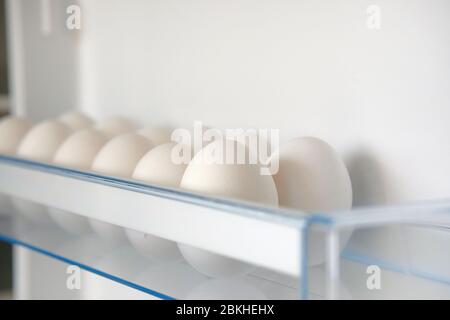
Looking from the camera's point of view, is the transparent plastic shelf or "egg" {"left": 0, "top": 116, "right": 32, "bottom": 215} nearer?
the transparent plastic shelf

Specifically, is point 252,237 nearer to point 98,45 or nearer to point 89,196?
point 89,196

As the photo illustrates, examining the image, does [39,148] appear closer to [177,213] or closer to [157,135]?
[157,135]

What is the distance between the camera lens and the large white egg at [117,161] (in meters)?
1.01

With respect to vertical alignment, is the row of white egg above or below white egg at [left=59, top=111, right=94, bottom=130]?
below

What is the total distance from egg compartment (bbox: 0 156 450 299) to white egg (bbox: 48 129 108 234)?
0.03 meters

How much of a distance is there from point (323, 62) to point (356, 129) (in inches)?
4.5

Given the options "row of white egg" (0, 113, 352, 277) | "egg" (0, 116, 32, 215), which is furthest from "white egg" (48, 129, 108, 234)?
"egg" (0, 116, 32, 215)

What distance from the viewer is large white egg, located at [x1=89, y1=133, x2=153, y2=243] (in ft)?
3.30

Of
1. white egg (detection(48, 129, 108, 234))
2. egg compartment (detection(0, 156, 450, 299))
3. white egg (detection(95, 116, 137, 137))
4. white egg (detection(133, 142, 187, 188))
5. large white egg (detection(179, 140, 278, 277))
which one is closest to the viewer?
egg compartment (detection(0, 156, 450, 299))

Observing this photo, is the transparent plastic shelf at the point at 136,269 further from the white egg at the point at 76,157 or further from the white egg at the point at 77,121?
the white egg at the point at 77,121

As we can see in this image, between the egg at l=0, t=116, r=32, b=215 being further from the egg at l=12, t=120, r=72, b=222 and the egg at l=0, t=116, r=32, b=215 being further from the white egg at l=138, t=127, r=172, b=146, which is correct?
the white egg at l=138, t=127, r=172, b=146

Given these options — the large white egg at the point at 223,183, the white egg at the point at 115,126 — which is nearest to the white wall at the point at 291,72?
the white egg at the point at 115,126

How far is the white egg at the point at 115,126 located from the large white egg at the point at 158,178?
0.30 metres

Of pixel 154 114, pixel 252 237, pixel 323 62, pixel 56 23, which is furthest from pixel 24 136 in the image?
pixel 252 237
